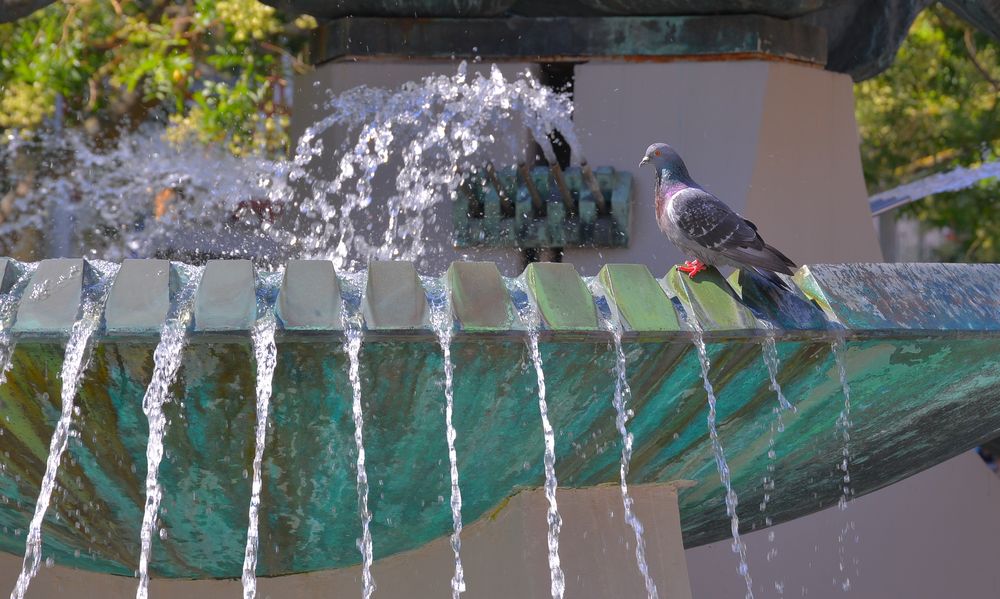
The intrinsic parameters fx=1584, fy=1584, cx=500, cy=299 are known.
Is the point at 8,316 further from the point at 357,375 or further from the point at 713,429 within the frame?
the point at 713,429

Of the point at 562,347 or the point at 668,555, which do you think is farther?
the point at 668,555

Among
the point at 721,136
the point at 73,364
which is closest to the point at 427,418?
the point at 73,364

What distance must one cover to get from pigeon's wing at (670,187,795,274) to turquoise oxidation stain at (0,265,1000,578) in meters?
0.06

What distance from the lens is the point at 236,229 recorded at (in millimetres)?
5871

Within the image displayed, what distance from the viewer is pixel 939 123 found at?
40.0ft

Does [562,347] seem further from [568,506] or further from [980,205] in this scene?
[980,205]

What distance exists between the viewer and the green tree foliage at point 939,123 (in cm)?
1123

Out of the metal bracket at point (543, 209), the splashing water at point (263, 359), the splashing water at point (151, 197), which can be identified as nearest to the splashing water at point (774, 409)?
the splashing water at point (263, 359)

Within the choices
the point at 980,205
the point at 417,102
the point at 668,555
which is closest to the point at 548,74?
the point at 417,102

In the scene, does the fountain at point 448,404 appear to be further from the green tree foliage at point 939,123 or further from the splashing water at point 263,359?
the green tree foliage at point 939,123

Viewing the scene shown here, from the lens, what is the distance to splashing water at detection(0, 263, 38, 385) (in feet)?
7.15

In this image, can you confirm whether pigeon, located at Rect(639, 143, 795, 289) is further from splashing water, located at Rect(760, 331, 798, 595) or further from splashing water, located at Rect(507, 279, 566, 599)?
splashing water, located at Rect(507, 279, 566, 599)

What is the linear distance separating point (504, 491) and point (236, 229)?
10.8ft

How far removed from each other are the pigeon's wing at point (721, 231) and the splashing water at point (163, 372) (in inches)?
34.7
